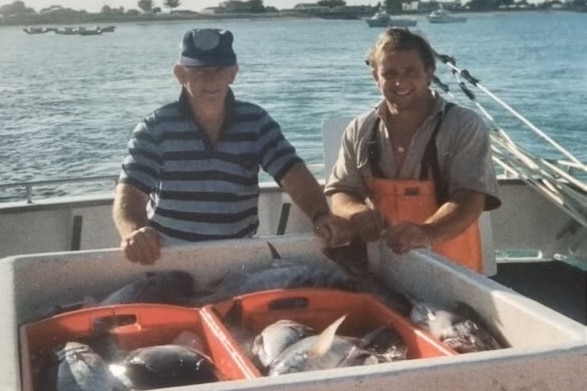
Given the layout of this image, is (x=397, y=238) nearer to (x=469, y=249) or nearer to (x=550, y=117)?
(x=469, y=249)

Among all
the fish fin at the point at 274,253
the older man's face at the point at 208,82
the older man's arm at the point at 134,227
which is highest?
the older man's face at the point at 208,82

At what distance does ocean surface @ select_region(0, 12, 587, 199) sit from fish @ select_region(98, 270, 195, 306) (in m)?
3.72

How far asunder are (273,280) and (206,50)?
43.9 inches

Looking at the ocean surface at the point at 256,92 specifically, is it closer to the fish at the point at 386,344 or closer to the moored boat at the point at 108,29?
the fish at the point at 386,344

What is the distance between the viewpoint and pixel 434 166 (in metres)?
3.28

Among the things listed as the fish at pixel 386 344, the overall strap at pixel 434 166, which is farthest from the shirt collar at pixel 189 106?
the fish at pixel 386 344

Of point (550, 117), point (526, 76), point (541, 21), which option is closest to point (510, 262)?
point (550, 117)

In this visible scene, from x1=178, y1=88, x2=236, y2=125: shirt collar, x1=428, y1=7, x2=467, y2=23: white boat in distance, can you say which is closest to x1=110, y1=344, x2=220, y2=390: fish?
x1=178, y1=88, x2=236, y2=125: shirt collar

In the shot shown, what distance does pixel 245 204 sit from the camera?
3.47m

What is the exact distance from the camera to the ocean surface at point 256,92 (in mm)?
15523

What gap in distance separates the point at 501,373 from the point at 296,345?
0.54 meters

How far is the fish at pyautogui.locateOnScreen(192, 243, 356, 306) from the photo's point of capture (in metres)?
2.50

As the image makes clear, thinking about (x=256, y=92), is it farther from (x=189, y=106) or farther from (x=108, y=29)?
(x=108, y=29)

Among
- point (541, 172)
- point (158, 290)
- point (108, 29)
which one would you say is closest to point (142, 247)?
point (158, 290)
